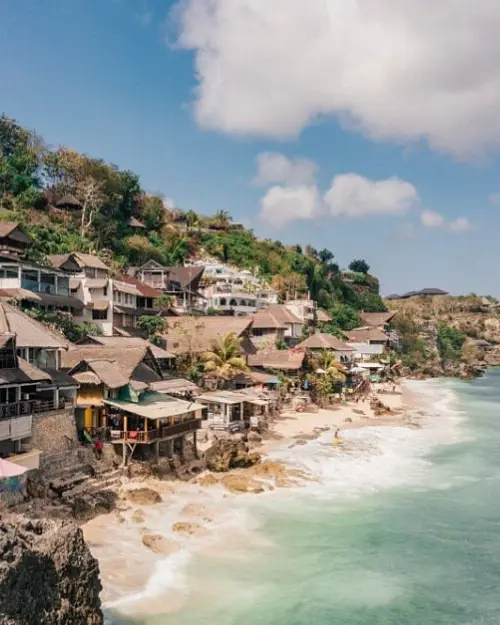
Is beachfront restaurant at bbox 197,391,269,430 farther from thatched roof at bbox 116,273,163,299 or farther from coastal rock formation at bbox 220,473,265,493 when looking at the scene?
thatched roof at bbox 116,273,163,299

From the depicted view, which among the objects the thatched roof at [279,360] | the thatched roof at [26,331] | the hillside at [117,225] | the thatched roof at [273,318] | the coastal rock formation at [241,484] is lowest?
the coastal rock formation at [241,484]

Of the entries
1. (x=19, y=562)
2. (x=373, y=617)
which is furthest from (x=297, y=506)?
(x=19, y=562)

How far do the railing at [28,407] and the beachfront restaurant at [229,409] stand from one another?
11.7 metres

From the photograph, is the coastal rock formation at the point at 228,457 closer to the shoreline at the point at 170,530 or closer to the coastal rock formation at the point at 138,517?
the shoreline at the point at 170,530

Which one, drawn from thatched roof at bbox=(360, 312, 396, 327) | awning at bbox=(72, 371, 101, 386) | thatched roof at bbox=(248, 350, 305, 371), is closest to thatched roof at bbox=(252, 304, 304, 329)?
thatched roof at bbox=(248, 350, 305, 371)

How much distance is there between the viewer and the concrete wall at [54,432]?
23391 millimetres

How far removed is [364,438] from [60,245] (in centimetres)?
3735

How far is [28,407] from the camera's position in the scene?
75.4 feet

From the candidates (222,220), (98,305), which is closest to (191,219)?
(222,220)

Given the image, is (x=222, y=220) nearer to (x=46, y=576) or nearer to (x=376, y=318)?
(x=376, y=318)

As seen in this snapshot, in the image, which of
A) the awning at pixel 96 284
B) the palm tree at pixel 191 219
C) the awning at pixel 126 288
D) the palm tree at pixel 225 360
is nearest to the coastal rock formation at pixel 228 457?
the palm tree at pixel 225 360

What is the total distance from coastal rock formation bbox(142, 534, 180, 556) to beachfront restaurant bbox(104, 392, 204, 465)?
670 centimetres

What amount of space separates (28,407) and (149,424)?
22.2ft

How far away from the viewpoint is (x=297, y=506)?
25.1 m
